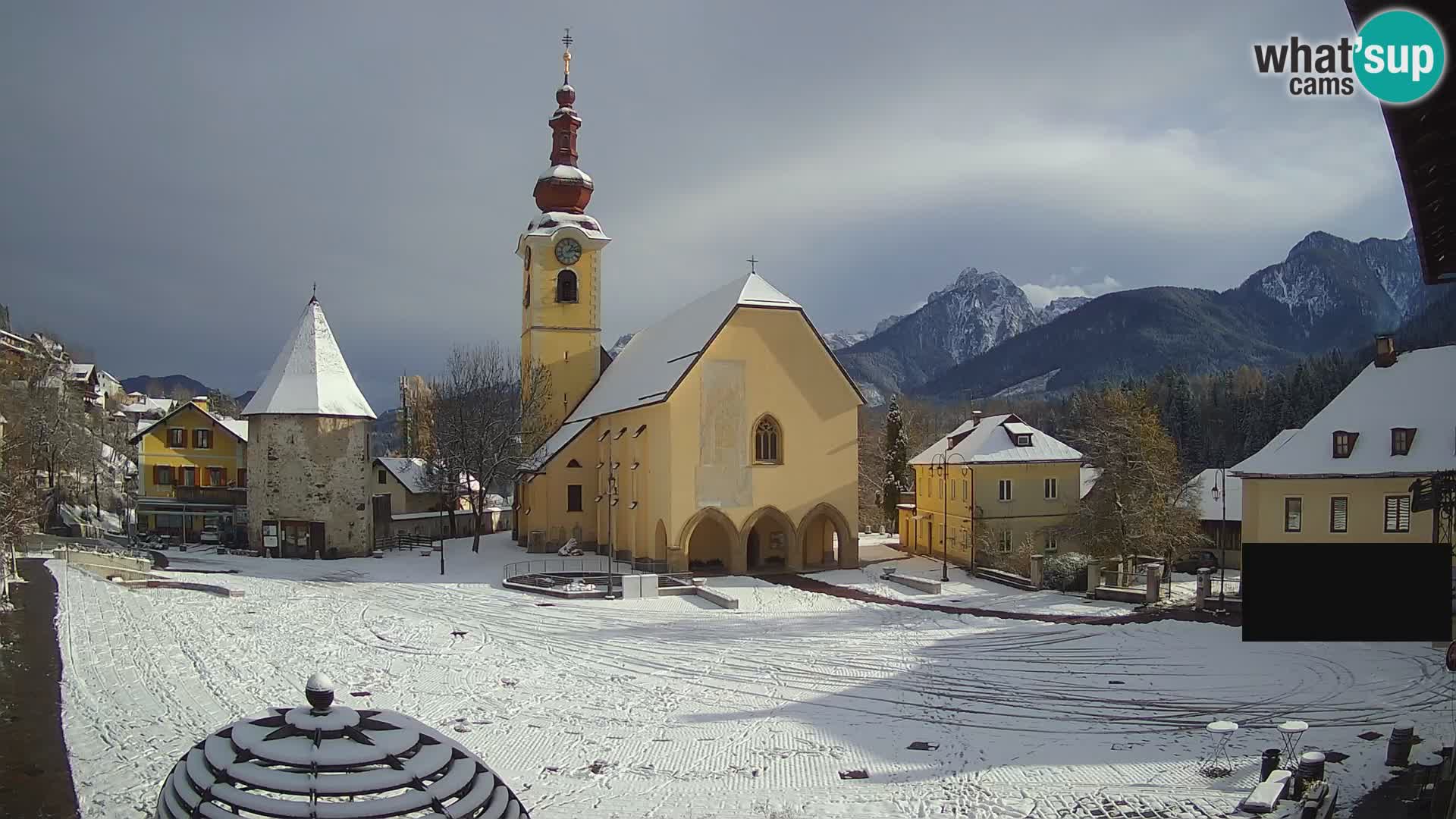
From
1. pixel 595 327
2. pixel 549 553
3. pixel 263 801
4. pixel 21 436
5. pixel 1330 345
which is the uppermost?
pixel 1330 345

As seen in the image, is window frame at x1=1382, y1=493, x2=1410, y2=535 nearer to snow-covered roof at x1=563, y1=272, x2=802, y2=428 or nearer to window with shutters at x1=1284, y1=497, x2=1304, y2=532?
window with shutters at x1=1284, y1=497, x2=1304, y2=532

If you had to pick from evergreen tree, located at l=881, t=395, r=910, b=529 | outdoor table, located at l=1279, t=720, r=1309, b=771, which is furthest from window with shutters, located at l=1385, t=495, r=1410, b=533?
evergreen tree, located at l=881, t=395, r=910, b=529

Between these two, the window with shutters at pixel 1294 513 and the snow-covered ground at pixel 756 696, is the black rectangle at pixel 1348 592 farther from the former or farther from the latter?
the window with shutters at pixel 1294 513

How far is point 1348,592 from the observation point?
634 centimetres

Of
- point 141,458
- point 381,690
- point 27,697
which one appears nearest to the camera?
point 27,697

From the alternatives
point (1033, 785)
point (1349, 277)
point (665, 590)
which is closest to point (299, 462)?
point (665, 590)

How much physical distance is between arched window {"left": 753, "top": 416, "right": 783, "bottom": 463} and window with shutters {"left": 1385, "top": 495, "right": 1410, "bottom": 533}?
18241 millimetres

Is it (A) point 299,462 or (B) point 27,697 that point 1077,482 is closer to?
(A) point 299,462

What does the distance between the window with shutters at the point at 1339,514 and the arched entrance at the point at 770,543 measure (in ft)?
54.4

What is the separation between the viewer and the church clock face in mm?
45375

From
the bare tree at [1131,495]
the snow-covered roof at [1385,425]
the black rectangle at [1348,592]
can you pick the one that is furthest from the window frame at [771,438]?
the black rectangle at [1348,592]

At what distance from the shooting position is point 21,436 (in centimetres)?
3584

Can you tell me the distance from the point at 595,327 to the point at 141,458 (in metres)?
23.2

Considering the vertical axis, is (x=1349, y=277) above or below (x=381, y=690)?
above
